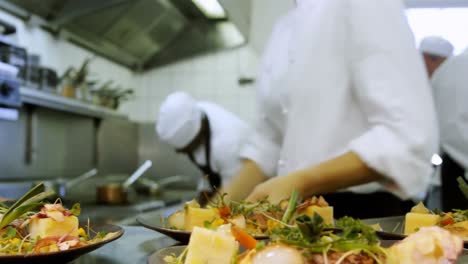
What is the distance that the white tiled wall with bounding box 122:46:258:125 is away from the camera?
190 inches

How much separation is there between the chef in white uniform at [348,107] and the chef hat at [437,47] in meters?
2.16

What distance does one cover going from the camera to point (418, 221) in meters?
0.73

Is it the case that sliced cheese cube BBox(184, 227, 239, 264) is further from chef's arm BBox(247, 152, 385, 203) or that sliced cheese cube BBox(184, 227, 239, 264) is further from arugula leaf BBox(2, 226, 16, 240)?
chef's arm BBox(247, 152, 385, 203)

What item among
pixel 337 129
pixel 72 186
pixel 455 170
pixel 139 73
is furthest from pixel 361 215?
pixel 139 73

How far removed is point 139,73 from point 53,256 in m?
4.39

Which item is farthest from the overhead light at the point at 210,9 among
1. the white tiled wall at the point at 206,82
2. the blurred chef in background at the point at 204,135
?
the white tiled wall at the point at 206,82

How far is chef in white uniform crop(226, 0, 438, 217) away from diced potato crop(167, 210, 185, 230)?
0.25 meters

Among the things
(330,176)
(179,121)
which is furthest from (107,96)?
(330,176)

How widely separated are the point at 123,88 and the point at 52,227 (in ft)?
13.0

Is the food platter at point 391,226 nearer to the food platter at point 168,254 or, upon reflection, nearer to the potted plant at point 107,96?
the food platter at point 168,254

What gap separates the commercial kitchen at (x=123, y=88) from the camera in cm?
236

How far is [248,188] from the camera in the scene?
1.54 metres

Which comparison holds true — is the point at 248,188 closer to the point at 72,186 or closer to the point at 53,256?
the point at 53,256

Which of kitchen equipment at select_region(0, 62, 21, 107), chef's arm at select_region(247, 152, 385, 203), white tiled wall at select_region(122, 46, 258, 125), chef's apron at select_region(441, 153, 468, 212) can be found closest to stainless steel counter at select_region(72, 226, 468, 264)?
chef's arm at select_region(247, 152, 385, 203)
